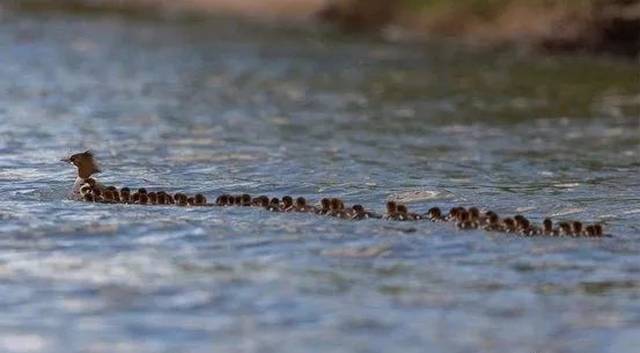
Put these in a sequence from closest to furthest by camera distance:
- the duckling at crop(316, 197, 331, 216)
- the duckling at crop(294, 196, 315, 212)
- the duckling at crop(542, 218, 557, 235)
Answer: the duckling at crop(542, 218, 557, 235), the duckling at crop(316, 197, 331, 216), the duckling at crop(294, 196, 315, 212)

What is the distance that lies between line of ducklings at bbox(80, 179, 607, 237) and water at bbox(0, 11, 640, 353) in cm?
24

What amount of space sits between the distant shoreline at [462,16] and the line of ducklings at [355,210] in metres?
24.3

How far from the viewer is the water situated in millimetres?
11953

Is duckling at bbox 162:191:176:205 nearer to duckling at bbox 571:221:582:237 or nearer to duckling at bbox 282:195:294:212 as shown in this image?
duckling at bbox 282:195:294:212

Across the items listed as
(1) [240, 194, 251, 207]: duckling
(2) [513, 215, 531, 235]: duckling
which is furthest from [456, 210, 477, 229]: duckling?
(1) [240, 194, 251, 207]: duckling

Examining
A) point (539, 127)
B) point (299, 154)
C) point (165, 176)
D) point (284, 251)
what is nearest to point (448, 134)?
point (539, 127)

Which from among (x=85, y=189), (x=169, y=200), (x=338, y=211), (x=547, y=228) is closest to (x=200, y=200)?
(x=169, y=200)

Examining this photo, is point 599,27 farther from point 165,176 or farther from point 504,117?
point 165,176

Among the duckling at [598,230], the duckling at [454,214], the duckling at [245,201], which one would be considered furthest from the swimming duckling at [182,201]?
the duckling at [598,230]

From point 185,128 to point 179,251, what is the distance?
1206 centimetres

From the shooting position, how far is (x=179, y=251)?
1454 cm

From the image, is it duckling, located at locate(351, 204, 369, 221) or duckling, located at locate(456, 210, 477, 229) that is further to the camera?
duckling, located at locate(351, 204, 369, 221)

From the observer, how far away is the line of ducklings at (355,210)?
1540 centimetres

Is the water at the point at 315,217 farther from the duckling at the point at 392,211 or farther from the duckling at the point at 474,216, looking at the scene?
the duckling at the point at 392,211
